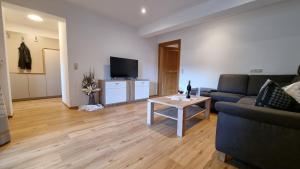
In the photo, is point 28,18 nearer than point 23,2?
No

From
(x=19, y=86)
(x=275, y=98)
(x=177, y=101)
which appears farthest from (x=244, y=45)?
(x=19, y=86)

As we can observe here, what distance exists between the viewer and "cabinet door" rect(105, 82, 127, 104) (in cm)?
355

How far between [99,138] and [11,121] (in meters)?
1.93

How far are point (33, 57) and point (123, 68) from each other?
9.57 ft

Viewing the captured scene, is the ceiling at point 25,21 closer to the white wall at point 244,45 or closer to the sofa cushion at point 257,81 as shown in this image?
the white wall at point 244,45

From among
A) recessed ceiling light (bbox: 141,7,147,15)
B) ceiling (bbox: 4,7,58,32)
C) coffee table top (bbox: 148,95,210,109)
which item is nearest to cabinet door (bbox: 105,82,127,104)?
coffee table top (bbox: 148,95,210,109)

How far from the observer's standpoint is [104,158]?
1502mm

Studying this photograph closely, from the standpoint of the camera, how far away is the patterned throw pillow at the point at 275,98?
115 centimetres

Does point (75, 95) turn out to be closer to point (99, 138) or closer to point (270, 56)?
point (99, 138)

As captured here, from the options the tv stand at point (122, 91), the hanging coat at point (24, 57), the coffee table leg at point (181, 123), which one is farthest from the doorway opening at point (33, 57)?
the coffee table leg at point (181, 123)

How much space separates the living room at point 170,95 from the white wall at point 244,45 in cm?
2

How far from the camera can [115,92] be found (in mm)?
3689

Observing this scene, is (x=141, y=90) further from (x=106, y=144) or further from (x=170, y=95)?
(x=106, y=144)

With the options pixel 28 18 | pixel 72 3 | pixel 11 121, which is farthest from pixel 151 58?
pixel 11 121
